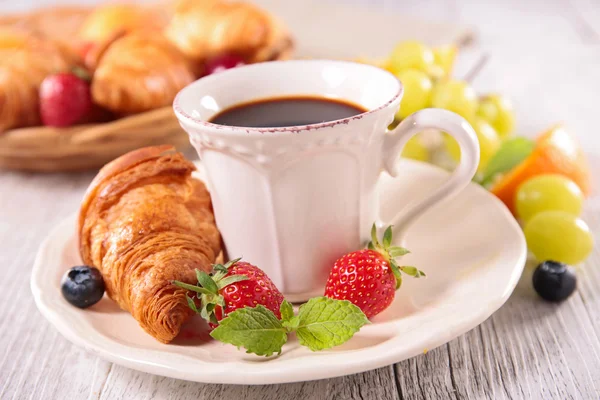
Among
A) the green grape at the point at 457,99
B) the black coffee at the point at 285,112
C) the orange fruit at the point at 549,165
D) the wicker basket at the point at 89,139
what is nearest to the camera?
the black coffee at the point at 285,112

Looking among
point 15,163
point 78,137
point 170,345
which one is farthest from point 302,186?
point 15,163

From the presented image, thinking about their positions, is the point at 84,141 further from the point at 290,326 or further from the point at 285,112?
the point at 290,326

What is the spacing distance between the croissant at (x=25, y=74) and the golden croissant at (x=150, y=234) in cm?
80

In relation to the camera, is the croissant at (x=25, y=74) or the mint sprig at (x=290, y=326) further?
the croissant at (x=25, y=74)

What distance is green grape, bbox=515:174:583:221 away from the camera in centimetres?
140

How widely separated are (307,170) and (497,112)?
99 centimetres

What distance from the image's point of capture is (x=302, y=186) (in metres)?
1.08

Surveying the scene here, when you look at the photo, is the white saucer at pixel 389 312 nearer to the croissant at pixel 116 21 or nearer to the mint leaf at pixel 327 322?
the mint leaf at pixel 327 322

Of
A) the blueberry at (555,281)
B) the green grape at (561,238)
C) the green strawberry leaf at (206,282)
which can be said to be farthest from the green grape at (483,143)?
the green strawberry leaf at (206,282)

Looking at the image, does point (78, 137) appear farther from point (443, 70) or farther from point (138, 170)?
point (443, 70)

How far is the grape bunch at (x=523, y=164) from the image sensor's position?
1289 millimetres

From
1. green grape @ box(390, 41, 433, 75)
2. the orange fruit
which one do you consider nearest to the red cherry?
green grape @ box(390, 41, 433, 75)

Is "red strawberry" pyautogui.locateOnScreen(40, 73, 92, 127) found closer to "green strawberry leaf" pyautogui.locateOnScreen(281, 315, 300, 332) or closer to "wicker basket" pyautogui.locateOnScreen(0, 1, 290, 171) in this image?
"wicker basket" pyautogui.locateOnScreen(0, 1, 290, 171)

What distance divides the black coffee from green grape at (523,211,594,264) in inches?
18.0
